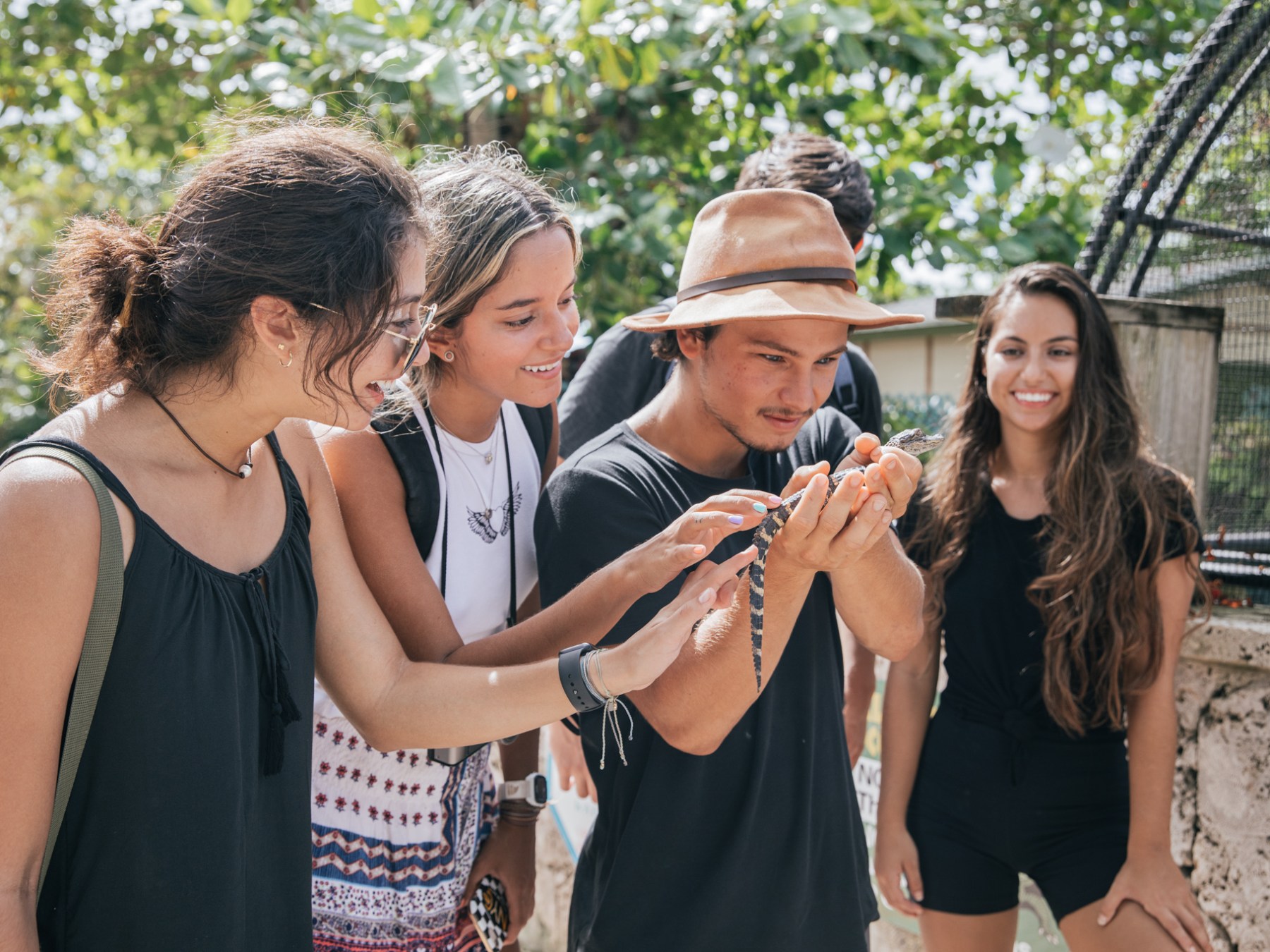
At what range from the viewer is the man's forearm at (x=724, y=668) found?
1.91 m

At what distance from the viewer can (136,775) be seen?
1503mm

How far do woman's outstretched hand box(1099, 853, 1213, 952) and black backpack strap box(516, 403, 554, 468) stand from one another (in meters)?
1.74

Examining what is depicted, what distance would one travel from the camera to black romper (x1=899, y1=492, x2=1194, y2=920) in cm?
275

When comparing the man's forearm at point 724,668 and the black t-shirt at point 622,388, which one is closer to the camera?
the man's forearm at point 724,668

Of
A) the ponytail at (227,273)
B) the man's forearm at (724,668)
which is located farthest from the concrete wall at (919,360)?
the ponytail at (227,273)

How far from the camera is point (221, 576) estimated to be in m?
1.63

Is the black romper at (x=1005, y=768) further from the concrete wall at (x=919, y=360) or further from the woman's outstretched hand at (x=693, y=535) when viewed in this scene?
the concrete wall at (x=919, y=360)

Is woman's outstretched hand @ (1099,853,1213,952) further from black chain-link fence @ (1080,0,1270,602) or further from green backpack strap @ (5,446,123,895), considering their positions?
green backpack strap @ (5,446,123,895)

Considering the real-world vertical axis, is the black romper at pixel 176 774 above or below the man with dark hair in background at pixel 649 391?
below

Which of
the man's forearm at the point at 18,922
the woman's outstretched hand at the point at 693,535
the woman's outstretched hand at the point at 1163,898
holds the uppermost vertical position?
the woman's outstretched hand at the point at 693,535

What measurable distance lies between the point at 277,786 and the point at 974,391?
7.77 feet

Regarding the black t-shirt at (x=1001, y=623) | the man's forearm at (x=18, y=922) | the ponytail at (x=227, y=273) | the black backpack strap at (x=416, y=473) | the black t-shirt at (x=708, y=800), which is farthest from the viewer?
the black t-shirt at (x=1001, y=623)

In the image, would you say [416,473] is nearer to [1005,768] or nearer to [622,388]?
[622,388]

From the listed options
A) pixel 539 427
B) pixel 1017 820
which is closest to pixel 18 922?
pixel 539 427
